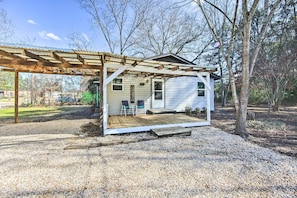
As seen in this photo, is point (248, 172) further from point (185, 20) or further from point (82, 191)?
point (185, 20)

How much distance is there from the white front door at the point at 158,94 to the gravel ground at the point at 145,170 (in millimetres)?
5228

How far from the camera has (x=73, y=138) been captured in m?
4.64

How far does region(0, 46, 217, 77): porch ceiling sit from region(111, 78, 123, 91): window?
264 cm

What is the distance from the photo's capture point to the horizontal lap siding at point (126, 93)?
27.9 ft

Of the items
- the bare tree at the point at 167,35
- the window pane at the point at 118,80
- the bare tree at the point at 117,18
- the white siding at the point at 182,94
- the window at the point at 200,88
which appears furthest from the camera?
the bare tree at the point at 167,35

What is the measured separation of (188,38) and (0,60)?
17.0 metres

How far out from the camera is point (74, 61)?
501 cm

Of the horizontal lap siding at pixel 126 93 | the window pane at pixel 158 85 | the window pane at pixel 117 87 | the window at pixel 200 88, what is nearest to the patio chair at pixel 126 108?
the horizontal lap siding at pixel 126 93

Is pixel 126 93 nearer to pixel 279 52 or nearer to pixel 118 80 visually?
pixel 118 80

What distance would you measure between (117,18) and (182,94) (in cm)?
1255

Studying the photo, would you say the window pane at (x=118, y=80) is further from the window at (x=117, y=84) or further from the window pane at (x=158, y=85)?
the window pane at (x=158, y=85)

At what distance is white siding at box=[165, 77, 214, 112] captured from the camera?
971cm

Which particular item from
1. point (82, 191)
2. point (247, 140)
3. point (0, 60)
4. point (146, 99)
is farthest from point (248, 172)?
point (0, 60)

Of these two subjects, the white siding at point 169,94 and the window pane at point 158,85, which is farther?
the window pane at point 158,85
